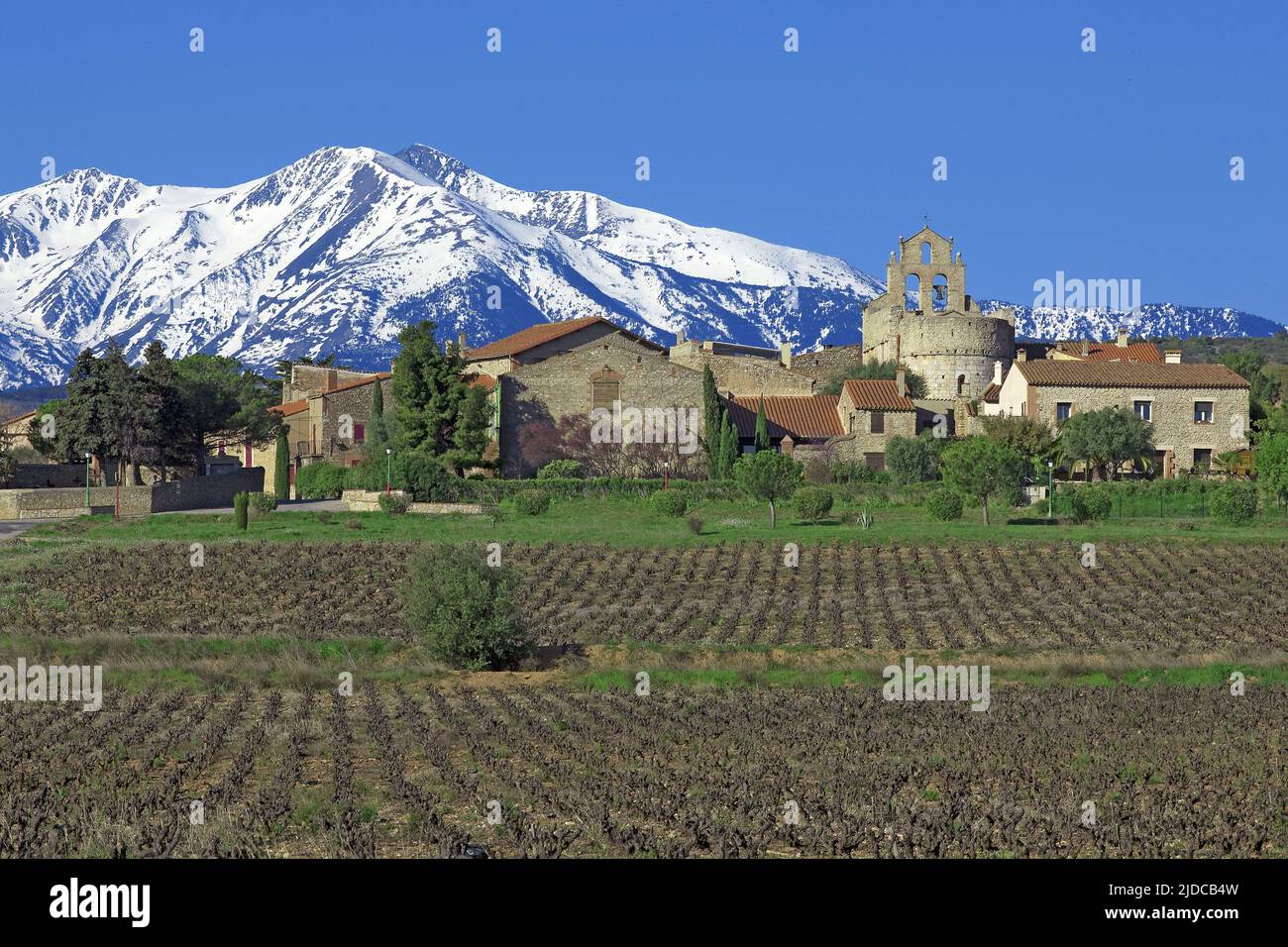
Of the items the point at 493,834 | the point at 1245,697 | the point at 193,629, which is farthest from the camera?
the point at 193,629

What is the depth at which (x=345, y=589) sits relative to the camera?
35.7 m

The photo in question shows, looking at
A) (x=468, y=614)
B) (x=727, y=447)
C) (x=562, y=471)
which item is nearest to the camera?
(x=468, y=614)

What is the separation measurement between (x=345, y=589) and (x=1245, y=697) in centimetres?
2055

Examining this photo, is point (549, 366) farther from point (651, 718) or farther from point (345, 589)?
point (651, 718)

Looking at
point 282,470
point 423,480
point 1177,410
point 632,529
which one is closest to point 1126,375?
point 1177,410

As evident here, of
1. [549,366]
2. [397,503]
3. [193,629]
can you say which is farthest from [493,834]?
[549,366]

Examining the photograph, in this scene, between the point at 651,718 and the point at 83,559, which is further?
the point at 83,559

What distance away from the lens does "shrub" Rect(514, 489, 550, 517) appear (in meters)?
53.4

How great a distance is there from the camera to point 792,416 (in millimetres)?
73875

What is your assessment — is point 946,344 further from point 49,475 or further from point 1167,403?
point 49,475

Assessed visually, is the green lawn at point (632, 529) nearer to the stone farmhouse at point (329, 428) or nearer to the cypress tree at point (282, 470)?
the cypress tree at point (282, 470)

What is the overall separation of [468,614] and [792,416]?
49513 millimetres

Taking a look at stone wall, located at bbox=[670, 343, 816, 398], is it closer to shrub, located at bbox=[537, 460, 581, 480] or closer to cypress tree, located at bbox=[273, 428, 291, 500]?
shrub, located at bbox=[537, 460, 581, 480]
